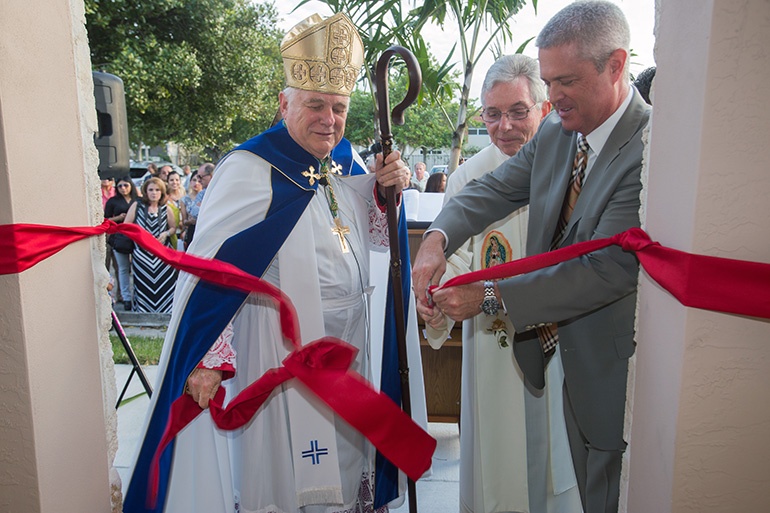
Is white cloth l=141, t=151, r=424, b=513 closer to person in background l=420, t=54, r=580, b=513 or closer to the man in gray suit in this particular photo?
the man in gray suit

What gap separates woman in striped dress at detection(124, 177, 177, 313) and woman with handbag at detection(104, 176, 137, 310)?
36 centimetres

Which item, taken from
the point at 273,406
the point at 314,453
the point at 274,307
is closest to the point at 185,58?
the point at 274,307

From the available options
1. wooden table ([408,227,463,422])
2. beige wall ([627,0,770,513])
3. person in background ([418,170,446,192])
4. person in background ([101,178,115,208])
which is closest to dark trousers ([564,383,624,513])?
beige wall ([627,0,770,513])

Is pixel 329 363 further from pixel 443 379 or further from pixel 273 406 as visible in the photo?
pixel 443 379

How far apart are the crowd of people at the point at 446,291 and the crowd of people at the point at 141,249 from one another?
5.26m

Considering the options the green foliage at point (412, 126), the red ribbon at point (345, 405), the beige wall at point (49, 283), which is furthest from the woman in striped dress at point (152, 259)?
the green foliage at point (412, 126)

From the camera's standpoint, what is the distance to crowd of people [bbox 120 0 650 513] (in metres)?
1.88

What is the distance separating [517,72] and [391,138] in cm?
103

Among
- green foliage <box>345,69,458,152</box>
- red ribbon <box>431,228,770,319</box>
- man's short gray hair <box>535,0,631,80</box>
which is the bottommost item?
red ribbon <box>431,228,770,319</box>

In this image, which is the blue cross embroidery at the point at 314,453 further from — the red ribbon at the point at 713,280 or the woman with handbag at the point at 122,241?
the woman with handbag at the point at 122,241

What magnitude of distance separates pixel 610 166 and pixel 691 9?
659 mm

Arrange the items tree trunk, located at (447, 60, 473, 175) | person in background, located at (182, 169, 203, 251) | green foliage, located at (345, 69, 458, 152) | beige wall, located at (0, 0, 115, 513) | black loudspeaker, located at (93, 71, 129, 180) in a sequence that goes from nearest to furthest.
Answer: beige wall, located at (0, 0, 115, 513)
black loudspeaker, located at (93, 71, 129, 180)
tree trunk, located at (447, 60, 473, 175)
person in background, located at (182, 169, 203, 251)
green foliage, located at (345, 69, 458, 152)

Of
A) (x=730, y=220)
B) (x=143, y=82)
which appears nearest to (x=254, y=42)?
(x=143, y=82)

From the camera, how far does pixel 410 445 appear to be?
1.91 meters
